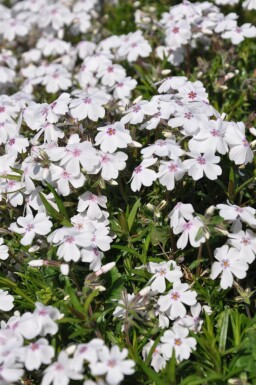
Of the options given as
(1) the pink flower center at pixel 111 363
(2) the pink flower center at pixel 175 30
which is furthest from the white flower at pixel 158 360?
(2) the pink flower center at pixel 175 30

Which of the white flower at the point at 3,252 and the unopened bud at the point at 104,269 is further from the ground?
the unopened bud at the point at 104,269

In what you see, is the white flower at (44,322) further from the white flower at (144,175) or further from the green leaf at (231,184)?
the green leaf at (231,184)

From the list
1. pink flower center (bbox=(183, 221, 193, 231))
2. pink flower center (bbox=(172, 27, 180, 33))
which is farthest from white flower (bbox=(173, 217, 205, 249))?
pink flower center (bbox=(172, 27, 180, 33))

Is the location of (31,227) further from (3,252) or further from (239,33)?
(239,33)

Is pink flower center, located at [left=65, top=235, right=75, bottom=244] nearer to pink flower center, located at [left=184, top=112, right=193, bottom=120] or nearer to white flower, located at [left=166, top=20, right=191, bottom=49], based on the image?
pink flower center, located at [left=184, top=112, right=193, bottom=120]

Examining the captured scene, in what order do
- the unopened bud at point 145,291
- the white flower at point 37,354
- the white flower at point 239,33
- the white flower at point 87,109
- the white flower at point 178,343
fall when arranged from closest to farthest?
the white flower at point 37,354, the white flower at point 178,343, the unopened bud at point 145,291, the white flower at point 87,109, the white flower at point 239,33

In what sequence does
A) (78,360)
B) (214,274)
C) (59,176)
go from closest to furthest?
1. (78,360)
2. (214,274)
3. (59,176)

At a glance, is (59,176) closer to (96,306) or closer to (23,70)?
(96,306)

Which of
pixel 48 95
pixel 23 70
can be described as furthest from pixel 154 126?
pixel 23 70
